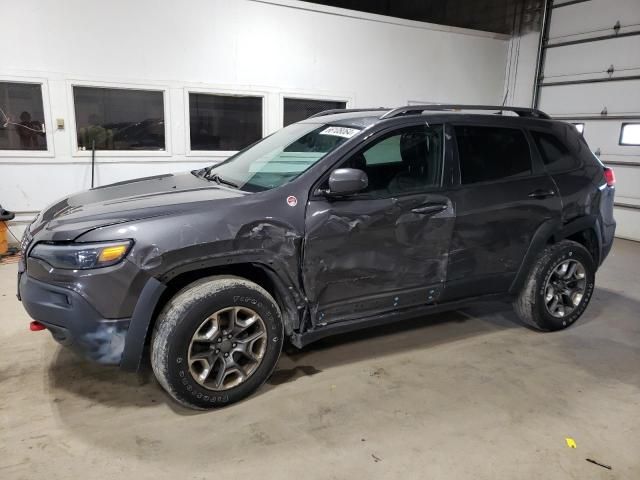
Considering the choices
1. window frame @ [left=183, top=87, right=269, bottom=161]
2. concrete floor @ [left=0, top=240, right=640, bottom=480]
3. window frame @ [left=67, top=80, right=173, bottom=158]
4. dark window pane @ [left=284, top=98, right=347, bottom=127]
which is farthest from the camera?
dark window pane @ [left=284, top=98, right=347, bottom=127]

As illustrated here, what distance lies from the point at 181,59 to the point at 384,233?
4.73m

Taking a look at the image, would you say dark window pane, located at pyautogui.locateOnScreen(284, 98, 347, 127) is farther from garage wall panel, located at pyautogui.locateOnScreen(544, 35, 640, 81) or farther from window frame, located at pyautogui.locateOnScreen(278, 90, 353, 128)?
garage wall panel, located at pyautogui.locateOnScreen(544, 35, 640, 81)

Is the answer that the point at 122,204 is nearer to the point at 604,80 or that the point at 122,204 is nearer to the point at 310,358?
the point at 310,358

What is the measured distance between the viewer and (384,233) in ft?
9.48

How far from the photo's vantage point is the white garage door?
7559 mm

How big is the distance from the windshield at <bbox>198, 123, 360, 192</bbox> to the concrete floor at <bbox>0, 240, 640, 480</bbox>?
1236mm

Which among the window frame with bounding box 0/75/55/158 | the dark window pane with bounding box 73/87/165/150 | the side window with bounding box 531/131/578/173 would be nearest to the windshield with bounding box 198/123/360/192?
the side window with bounding box 531/131/578/173

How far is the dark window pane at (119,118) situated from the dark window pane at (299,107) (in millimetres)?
1834

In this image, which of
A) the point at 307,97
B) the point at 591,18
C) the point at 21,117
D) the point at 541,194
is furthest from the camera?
the point at 591,18

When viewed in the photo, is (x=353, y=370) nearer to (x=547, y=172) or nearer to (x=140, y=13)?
(x=547, y=172)

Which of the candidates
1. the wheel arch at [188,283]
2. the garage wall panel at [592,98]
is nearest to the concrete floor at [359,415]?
the wheel arch at [188,283]

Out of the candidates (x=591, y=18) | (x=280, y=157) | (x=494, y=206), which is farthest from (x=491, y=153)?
(x=591, y=18)

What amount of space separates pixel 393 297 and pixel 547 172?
1.56 m

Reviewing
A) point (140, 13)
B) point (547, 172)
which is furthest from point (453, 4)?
point (547, 172)
